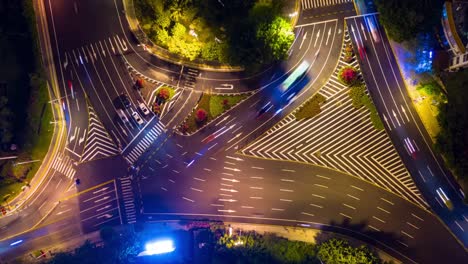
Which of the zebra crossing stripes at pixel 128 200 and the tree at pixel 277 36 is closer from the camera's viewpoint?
the tree at pixel 277 36

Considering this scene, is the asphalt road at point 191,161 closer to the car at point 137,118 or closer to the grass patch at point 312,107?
the car at point 137,118

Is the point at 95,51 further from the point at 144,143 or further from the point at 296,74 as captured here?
the point at 296,74

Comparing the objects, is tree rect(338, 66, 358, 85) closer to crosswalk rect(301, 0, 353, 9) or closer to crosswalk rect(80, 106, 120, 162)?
crosswalk rect(301, 0, 353, 9)

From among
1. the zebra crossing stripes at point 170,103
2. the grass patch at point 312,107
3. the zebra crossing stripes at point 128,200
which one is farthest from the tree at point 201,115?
the zebra crossing stripes at point 128,200

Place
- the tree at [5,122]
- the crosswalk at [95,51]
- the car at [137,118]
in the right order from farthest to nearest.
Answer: the crosswalk at [95,51], the car at [137,118], the tree at [5,122]

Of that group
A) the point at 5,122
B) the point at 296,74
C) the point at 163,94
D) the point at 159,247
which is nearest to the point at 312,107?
the point at 296,74

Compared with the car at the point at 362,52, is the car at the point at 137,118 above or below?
below

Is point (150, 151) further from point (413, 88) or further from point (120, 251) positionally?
point (413, 88)
